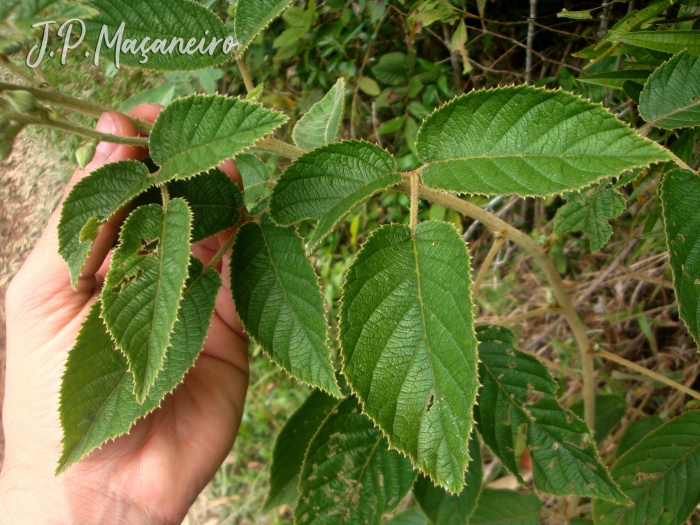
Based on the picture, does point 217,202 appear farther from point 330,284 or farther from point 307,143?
point 330,284

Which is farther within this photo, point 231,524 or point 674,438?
point 231,524

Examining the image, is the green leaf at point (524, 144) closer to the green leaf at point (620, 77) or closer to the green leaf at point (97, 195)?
the green leaf at point (620, 77)

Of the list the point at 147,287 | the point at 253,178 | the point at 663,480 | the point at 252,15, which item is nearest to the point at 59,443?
the point at 147,287

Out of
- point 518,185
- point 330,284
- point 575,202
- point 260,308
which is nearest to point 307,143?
point 260,308

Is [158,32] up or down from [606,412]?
up

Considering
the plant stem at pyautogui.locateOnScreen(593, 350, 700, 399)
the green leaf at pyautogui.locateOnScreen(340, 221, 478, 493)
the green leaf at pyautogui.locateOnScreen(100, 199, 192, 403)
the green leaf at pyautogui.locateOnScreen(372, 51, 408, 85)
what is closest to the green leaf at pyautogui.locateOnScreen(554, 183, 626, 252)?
the plant stem at pyautogui.locateOnScreen(593, 350, 700, 399)

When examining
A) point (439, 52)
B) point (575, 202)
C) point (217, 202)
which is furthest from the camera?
point (439, 52)

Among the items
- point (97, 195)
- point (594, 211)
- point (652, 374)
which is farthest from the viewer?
point (652, 374)

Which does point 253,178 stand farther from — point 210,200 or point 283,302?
point 283,302
